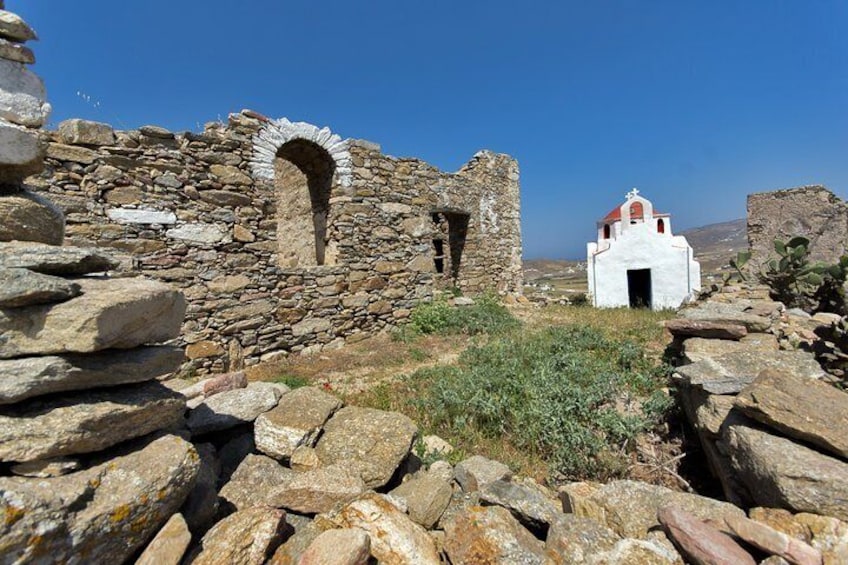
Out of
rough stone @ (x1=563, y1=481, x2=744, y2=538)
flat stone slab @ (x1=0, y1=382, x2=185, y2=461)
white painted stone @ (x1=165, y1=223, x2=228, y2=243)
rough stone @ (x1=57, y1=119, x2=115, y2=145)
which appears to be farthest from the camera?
white painted stone @ (x1=165, y1=223, x2=228, y2=243)

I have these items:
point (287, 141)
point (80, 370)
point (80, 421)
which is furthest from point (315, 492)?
point (287, 141)

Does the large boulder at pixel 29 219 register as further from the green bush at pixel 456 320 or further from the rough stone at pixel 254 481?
the green bush at pixel 456 320

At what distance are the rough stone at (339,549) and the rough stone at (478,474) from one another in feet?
3.29

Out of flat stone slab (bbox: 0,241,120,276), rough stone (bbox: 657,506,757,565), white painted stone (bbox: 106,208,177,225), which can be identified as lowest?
rough stone (bbox: 657,506,757,565)

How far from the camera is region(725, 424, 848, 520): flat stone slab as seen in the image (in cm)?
200

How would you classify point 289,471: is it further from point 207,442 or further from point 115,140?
point 115,140

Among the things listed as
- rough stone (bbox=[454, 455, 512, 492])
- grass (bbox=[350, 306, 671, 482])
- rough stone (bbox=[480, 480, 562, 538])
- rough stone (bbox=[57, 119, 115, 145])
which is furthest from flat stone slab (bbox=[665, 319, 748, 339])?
rough stone (bbox=[57, 119, 115, 145])

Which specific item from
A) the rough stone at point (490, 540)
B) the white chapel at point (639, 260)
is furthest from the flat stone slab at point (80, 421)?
the white chapel at point (639, 260)

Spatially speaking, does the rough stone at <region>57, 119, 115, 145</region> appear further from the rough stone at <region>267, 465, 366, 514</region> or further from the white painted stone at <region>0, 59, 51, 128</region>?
the rough stone at <region>267, 465, 366, 514</region>

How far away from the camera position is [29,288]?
1.72 m

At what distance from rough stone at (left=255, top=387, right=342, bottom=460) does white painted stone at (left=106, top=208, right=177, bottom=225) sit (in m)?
4.17

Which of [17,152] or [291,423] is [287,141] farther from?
[291,423]

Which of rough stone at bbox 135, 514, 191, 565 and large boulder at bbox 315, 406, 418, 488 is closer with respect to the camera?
rough stone at bbox 135, 514, 191, 565

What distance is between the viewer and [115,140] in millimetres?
5512
